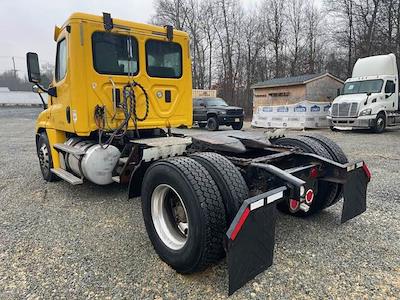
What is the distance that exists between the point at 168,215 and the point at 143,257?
1.53ft

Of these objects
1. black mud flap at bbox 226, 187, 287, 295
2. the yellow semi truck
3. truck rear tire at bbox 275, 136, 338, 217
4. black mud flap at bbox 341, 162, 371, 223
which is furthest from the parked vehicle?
black mud flap at bbox 226, 187, 287, 295

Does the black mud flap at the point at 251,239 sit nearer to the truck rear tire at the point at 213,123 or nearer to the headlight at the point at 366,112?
the headlight at the point at 366,112

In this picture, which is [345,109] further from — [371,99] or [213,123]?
[213,123]

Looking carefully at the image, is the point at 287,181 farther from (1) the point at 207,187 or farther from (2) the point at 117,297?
(2) the point at 117,297

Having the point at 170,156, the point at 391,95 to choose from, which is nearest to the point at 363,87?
the point at 391,95

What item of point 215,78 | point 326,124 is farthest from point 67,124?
point 215,78

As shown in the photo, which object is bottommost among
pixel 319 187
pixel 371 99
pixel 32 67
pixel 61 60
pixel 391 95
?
pixel 319 187

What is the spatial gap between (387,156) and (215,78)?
1319 inches

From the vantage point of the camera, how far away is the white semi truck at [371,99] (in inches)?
570

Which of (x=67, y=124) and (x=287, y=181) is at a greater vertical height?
(x=67, y=124)

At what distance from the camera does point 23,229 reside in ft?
12.3

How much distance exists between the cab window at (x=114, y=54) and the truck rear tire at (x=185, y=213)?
8.01 feet

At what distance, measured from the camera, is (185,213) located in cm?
275

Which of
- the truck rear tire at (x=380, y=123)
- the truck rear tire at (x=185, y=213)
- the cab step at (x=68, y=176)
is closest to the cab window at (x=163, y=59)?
the cab step at (x=68, y=176)
